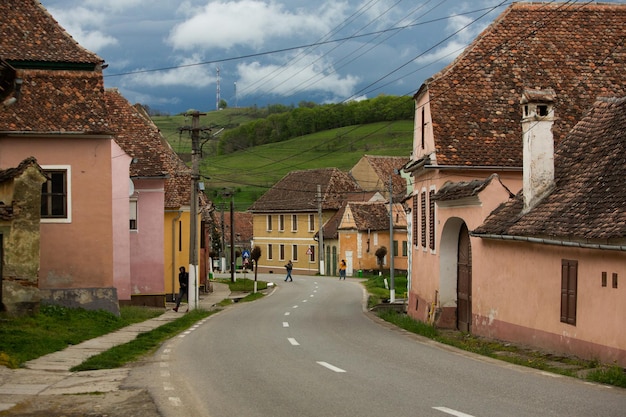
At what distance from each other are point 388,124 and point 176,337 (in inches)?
4193

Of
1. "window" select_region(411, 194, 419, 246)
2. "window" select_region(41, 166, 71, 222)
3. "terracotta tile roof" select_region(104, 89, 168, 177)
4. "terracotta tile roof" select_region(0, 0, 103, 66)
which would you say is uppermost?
"terracotta tile roof" select_region(0, 0, 103, 66)

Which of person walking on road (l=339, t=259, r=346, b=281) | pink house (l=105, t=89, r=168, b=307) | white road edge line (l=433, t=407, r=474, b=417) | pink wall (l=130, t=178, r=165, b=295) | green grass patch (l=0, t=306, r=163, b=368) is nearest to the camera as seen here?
white road edge line (l=433, t=407, r=474, b=417)

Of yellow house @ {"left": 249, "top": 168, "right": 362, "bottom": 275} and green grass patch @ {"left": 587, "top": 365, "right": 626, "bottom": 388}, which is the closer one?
green grass patch @ {"left": 587, "top": 365, "right": 626, "bottom": 388}

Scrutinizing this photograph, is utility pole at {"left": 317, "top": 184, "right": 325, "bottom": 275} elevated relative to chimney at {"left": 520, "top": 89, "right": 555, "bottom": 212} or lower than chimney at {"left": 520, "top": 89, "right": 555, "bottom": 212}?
lower

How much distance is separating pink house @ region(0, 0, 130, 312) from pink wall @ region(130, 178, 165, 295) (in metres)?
9.87

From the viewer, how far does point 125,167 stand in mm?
32625

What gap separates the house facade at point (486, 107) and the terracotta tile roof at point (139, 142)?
11.0m

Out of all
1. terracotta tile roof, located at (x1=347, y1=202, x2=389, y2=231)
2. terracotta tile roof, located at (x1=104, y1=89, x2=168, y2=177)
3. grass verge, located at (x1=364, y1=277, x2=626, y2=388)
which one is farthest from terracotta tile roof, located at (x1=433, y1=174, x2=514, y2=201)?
terracotta tile roof, located at (x1=347, y1=202, x2=389, y2=231)

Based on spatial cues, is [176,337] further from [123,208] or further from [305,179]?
[305,179]

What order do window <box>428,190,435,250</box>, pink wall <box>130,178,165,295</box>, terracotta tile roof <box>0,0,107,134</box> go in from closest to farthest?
terracotta tile roof <box>0,0,107,134</box> < window <box>428,190,435,250</box> < pink wall <box>130,178,165,295</box>

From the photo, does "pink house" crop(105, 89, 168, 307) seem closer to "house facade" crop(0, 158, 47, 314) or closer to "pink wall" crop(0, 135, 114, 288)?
"pink wall" crop(0, 135, 114, 288)

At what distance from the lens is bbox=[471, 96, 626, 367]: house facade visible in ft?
53.1

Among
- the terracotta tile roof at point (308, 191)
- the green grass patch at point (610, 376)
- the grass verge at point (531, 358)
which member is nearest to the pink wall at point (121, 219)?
the grass verge at point (531, 358)

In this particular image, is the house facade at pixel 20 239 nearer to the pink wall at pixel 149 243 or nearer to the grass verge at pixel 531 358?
the grass verge at pixel 531 358
